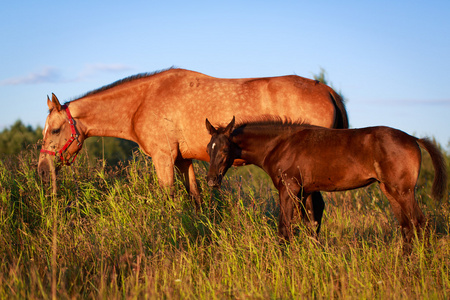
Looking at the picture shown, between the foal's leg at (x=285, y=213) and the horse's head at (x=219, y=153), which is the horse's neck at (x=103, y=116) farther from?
the foal's leg at (x=285, y=213)

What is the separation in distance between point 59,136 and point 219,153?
306cm

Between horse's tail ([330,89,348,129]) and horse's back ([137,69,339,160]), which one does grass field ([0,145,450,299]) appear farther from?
horse's tail ([330,89,348,129])

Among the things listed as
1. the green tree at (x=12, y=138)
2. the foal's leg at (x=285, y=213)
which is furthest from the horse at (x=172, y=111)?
the green tree at (x=12, y=138)

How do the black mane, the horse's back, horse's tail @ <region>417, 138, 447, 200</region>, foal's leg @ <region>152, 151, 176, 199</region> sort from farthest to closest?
foal's leg @ <region>152, 151, 176, 199</region> → the horse's back → the black mane → horse's tail @ <region>417, 138, 447, 200</region>

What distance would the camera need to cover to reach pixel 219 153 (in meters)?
5.80

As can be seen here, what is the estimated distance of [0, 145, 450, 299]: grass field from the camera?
3.61 m

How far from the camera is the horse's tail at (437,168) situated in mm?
5180

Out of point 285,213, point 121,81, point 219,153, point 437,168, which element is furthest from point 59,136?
point 437,168

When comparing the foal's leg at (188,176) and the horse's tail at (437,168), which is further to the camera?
the foal's leg at (188,176)

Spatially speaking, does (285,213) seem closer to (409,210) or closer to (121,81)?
(409,210)

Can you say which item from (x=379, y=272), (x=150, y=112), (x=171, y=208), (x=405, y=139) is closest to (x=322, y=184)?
(x=405, y=139)

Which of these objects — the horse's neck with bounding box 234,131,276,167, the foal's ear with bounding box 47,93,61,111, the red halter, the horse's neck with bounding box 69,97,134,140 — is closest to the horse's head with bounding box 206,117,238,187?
the horse's neck with bounding box 234,131,276,167

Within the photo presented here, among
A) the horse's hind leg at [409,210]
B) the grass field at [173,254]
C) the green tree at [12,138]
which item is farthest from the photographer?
the green tree at [12,138]

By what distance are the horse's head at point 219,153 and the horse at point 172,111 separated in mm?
687
